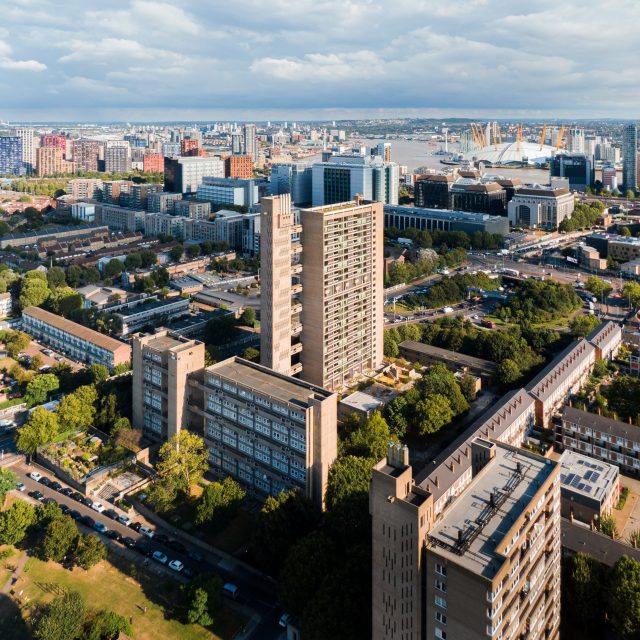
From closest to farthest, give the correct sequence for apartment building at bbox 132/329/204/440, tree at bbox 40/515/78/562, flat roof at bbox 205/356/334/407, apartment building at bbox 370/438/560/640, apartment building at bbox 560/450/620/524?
1. apartment building at bbox 370/438/560/640
2. tree at bbox 40/515/78/562
3. apartment building at bbox 560/450/620/524
4. flat roof at bbox 205/356/334/407
5. apartment building at bbox 132/329/204/440

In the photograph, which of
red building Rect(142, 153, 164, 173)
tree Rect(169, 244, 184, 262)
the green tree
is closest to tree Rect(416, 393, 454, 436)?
the green tree

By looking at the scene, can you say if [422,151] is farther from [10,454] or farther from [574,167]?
A: [10,454]

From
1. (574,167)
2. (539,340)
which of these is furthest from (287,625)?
(574,167)

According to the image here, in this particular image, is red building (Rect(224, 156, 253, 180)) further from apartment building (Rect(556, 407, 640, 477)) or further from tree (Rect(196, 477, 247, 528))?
tree (Rect(196, 477, 247, 528))

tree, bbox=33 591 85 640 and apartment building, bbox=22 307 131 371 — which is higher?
apartment building, bbox=22 307 131 371

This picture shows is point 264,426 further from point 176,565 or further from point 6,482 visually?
point 6,482

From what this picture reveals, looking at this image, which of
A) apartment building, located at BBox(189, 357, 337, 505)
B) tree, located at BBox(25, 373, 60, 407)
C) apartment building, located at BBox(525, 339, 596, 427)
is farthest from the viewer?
tree, located at BBox(25, 373, 60, 407)

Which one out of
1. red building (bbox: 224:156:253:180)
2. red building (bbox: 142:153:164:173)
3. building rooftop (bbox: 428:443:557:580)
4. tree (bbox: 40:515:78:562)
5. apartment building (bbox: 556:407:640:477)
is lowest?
tree (bbox: 40:515:78:562)

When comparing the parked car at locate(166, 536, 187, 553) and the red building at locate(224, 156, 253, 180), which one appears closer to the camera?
the parked car at locate(166, 536, 187, 553)
